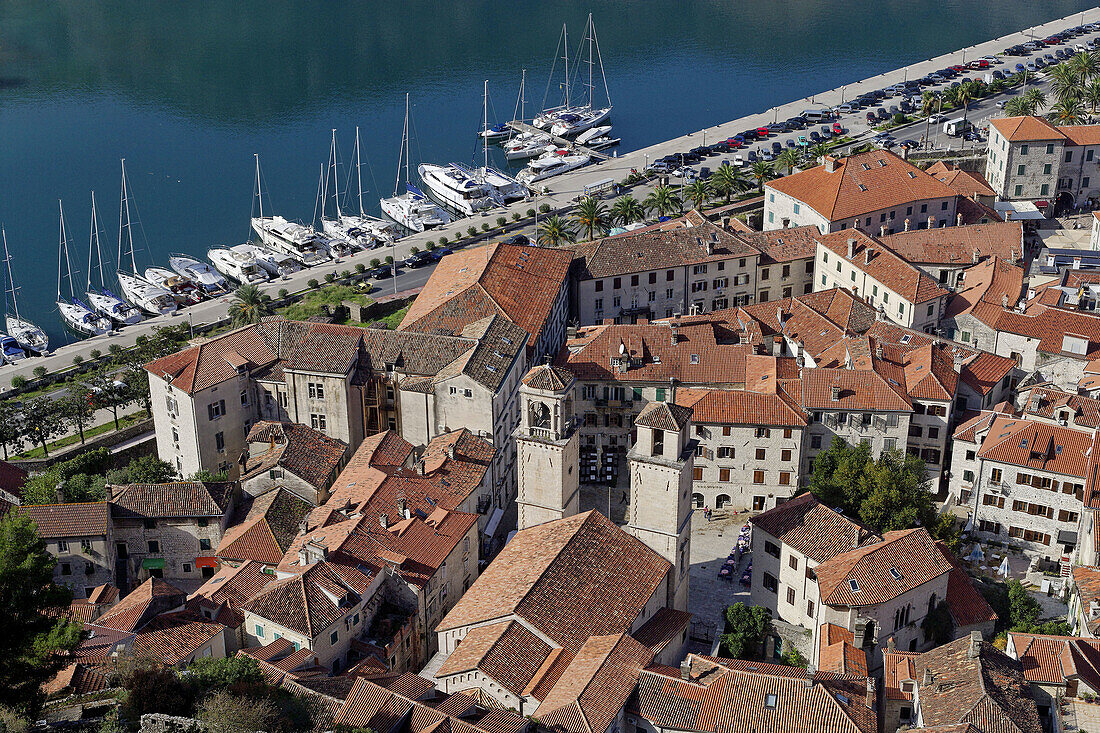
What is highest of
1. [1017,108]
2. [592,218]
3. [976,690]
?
[1017,108]

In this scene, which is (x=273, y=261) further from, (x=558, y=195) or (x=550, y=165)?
(x=550, y=165)

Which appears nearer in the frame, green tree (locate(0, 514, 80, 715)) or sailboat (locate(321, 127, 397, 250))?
green tree (locate(0, 514, 80, 715))

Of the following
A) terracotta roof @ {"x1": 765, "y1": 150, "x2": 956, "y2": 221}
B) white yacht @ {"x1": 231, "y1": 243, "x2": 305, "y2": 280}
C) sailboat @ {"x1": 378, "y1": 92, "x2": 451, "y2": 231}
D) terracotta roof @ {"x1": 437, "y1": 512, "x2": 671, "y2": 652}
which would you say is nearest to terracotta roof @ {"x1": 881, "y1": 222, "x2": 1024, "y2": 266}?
terracotta roof @ {"x1": 765, "y1": 150, "x2": 956, "y2": 221}

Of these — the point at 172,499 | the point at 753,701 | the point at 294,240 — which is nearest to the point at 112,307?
the point at 294,240

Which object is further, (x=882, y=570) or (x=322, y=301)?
(x=322, y=301)

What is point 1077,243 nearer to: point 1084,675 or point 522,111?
point 1084,675

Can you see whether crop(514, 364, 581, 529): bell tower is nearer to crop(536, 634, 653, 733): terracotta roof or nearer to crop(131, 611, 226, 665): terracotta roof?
crop(536, 634, 653, 733): terracotta roof

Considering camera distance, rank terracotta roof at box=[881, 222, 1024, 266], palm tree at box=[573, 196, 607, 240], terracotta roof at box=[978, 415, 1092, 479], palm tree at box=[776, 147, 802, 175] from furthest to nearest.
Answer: palm tree at box=[776, 147, 802, 175] < palm tree at box=[573, 196, 607, 240] < terracotta roof at box=[881, 222, 1024, 266] < terracotta roof at box=[978, 415, 1092, 479]
